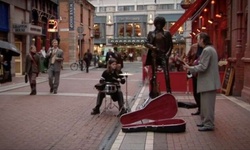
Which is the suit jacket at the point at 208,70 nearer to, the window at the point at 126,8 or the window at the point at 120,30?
the window at the point at 120,30

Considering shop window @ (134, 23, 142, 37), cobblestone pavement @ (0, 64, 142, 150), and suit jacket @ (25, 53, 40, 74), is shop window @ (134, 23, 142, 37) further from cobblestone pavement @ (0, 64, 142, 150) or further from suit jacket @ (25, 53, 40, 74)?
cobblestone pavement @ (0, 64, 142, 150)

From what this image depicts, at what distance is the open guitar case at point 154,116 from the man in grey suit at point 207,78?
0.48 m

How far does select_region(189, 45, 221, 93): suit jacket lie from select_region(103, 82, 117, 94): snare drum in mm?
2604

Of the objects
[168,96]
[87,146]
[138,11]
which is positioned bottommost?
[87,146]

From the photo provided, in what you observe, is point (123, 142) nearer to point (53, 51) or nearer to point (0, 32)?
point (53, 51)

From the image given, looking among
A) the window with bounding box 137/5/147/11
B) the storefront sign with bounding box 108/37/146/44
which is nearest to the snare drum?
the storefront sign with bounding box 108/37/146/44

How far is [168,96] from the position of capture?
24.8 ft

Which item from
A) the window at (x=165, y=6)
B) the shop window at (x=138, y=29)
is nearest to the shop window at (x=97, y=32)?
the shop window at (x=138, y=29)

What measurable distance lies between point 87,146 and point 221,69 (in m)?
9.88

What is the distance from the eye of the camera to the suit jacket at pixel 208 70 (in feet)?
23.3

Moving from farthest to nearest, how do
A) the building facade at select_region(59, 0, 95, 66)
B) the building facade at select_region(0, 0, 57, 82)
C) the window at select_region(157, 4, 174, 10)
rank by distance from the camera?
the window at select_region(157, 4, 174, 10) < the building facade at select_region(59, 0, 95, 66) < the building facade at select_region(0, 0, 57, 82)

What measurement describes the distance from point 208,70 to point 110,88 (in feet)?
9.35

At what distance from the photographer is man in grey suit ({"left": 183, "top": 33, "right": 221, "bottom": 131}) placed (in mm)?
7133

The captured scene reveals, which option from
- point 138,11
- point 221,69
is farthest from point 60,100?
point 138,11
